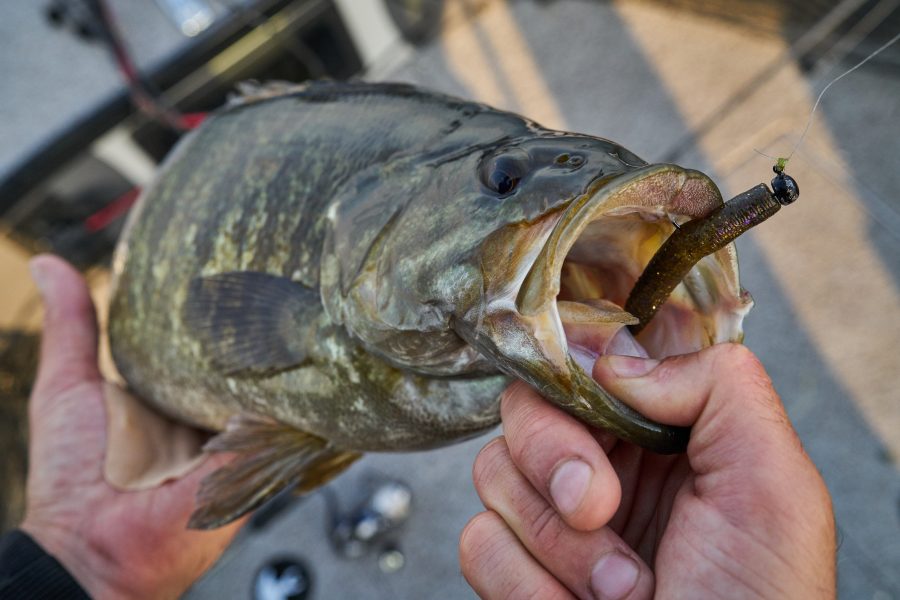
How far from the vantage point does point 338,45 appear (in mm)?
3807

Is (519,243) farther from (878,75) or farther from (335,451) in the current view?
(878,75)

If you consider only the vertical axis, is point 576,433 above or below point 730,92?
above

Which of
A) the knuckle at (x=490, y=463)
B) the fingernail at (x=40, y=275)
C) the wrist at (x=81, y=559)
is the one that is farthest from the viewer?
the fingernail at (x=40, y=275)

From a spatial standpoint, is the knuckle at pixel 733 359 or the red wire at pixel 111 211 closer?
the knuckle at pixel 733 359

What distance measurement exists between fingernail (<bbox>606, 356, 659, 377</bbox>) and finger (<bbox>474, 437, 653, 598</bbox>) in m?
0.28

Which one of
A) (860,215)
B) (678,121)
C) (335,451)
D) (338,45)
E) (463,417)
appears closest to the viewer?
(463,417)

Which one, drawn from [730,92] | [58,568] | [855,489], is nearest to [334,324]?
[58,568]

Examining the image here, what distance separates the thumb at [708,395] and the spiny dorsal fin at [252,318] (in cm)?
81

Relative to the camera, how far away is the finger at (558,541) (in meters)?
1.02

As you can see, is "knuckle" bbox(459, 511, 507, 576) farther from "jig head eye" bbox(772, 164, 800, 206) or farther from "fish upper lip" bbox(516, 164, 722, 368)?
"jig head eye" bbox(772, 164, 800, 206)

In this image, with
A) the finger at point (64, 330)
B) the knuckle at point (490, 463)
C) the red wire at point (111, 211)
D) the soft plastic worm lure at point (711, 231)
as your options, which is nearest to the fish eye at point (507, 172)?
the soft plastic worm lure at point (711, 231)

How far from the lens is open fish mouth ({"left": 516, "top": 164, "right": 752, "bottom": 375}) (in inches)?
36.8

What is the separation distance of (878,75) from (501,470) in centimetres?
329

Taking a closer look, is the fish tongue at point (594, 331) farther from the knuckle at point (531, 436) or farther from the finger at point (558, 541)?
the finger at point (558, 541)
